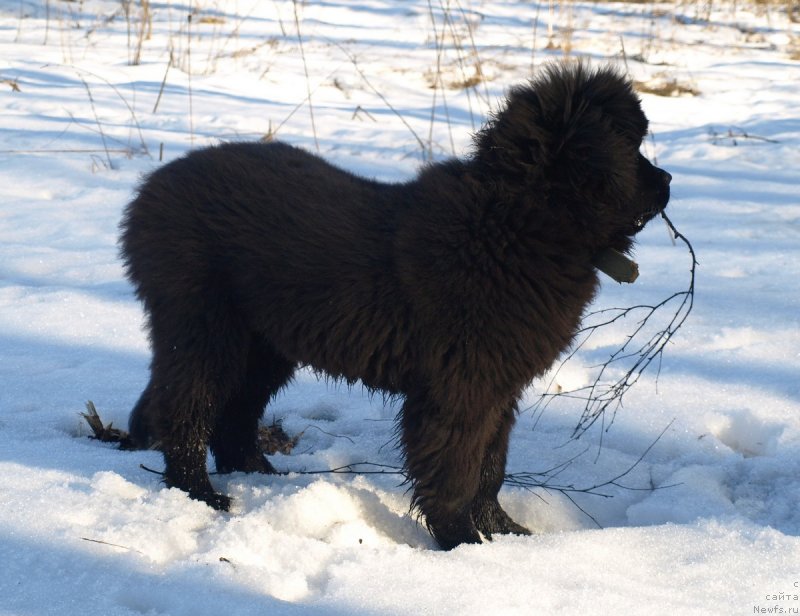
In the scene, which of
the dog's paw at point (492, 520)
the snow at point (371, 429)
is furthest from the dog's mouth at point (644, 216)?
the dog's paw at point (492, 520)

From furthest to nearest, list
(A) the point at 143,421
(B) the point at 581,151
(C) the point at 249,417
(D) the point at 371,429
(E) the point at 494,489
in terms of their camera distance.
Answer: (D) the point at 371,429 < (C) the point at 249,417 < (A) the point at 143,421 < (E) the point at 494,489 < (B) the point at 581,151

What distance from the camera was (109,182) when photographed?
277 inches

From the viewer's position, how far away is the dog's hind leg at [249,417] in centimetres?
355

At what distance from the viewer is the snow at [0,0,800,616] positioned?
2.63 m

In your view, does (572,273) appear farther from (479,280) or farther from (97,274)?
(97,274)

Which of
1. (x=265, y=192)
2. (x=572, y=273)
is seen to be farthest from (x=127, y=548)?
(x=572, y=273)

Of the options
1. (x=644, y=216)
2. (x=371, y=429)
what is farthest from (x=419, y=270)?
(x=371, y=429)

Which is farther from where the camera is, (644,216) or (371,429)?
(371,429)

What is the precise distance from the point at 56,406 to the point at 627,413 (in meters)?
2.59

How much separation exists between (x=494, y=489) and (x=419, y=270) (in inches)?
36.5

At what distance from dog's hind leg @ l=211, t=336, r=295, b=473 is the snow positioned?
15 cm

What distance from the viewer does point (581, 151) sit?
282 cm

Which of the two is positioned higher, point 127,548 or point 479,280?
point 479,280

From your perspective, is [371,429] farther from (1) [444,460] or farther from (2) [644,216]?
(2) [644,216]
